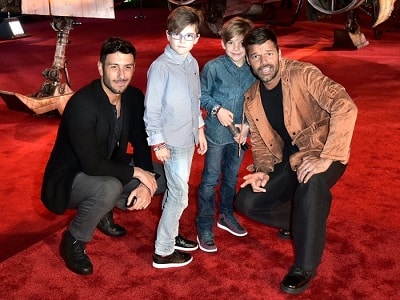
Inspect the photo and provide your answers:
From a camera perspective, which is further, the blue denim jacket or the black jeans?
the blue denim jacket

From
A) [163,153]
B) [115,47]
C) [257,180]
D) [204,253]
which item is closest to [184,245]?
[204,253]

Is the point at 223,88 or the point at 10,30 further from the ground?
the point at 223,88

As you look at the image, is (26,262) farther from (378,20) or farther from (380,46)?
(380,46)

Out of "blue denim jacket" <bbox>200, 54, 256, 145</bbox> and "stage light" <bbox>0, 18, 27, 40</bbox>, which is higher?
"blue denim jacket" <bbox>200, 54, 256, 145</bbox>

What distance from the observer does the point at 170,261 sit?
2631mm

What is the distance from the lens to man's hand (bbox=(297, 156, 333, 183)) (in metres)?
2.39

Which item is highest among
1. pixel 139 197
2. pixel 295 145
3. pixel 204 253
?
pixel 295 145

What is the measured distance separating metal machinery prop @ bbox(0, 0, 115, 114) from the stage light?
677 centimetres

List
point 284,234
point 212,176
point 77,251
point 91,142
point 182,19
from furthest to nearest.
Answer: point 284,234 < point 212,176 < point 77,251 < point 91,142 < point 182,19

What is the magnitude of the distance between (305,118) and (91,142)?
1.05 meters

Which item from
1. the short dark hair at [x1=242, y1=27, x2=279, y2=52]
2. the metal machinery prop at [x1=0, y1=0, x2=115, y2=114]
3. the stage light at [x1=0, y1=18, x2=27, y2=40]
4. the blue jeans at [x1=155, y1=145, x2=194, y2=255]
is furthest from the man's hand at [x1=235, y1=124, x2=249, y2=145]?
the stage light at [x1=0, y1=18, x2=27, y2=40]

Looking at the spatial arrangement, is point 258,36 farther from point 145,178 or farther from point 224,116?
point 145,178

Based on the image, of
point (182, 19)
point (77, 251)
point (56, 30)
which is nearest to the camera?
point (182, 19)

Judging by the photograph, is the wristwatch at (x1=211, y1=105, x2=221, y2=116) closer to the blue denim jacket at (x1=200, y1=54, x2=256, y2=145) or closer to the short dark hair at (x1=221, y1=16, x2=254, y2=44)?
the blue denim jacket at (x1=200, y1=54, x2=256, y2=145)
